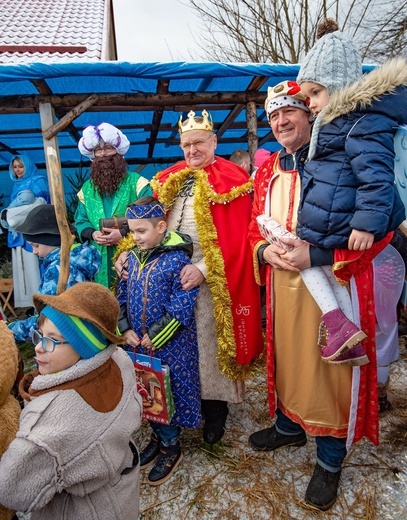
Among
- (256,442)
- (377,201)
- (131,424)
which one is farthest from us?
(256,442)

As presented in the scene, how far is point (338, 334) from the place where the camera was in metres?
1.68

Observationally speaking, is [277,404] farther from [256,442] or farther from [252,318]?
[252,318]

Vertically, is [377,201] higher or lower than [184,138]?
lower

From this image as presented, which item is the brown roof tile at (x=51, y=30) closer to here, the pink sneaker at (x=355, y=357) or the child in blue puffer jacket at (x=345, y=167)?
the child in blue puffer jacket at (x=345, y=167)

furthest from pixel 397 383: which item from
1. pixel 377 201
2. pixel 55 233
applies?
pixel 55 233

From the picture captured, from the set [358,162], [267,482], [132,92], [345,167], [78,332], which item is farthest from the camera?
[132,92]

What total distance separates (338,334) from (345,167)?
0.71 m

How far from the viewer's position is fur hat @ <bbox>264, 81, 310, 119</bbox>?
6.04 feet

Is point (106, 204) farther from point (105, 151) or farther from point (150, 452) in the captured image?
point (150, 452)

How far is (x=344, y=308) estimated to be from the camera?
6.00 feet

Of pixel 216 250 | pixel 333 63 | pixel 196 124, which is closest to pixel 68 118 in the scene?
pixel 196 124

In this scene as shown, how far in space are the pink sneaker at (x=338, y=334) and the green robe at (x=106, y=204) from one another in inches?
67.7

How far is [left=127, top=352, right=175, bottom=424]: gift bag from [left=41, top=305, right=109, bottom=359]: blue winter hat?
2.51 feet

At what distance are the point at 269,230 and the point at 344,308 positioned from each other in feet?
1.68
